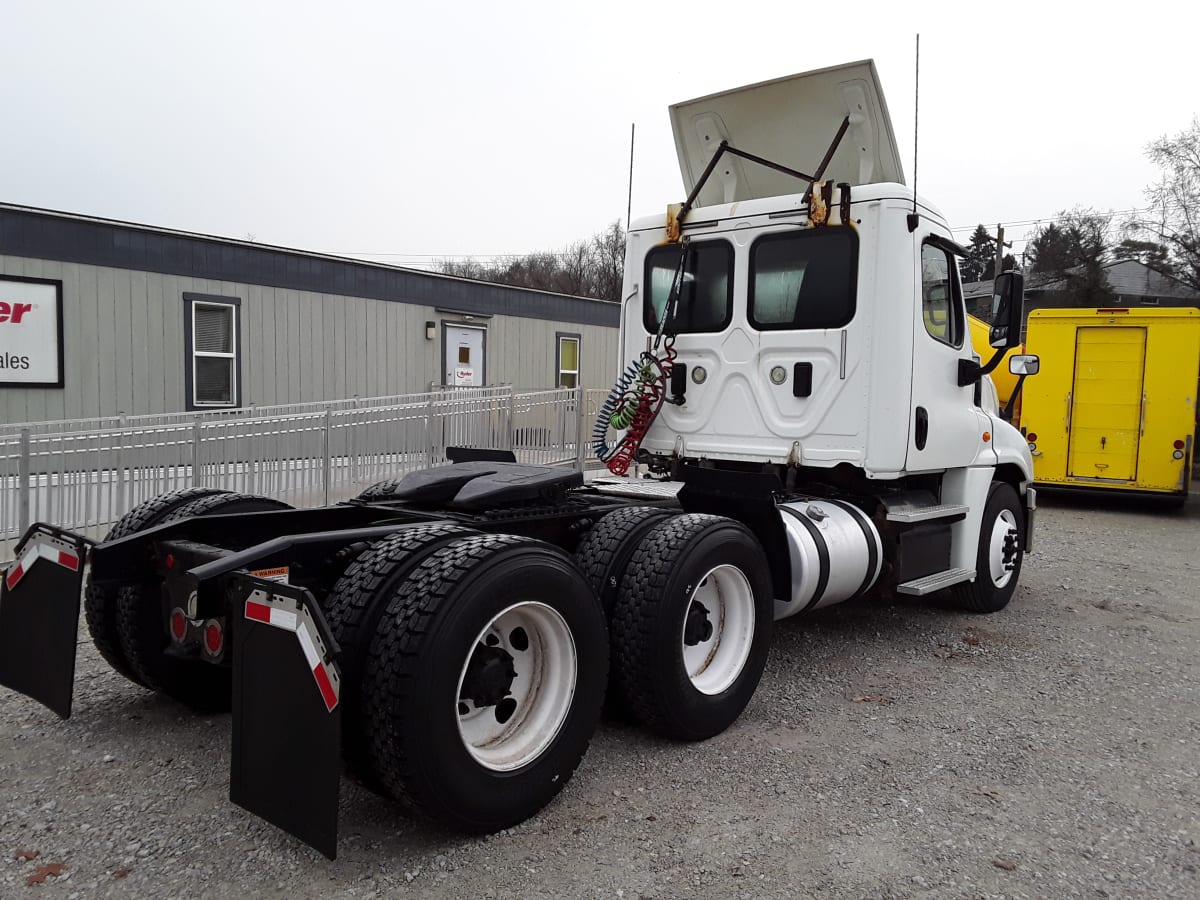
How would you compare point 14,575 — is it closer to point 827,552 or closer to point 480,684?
point 480,684

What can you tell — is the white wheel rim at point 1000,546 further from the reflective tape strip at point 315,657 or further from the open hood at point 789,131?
the reflective tape strip at point 315,657

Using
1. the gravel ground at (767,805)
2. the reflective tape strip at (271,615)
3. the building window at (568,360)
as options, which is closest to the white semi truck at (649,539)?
the reflective tape strip at (271,615)

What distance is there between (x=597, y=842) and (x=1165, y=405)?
1183cm

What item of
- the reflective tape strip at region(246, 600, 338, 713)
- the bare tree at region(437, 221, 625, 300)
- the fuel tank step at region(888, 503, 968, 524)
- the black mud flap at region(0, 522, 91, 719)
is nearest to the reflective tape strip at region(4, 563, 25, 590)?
the black mud flap at region(0, 522, 91, 719)

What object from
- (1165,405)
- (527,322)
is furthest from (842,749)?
(527,322)

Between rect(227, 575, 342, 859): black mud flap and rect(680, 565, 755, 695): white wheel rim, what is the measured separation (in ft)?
6.15

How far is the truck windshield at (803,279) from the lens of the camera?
201 inches

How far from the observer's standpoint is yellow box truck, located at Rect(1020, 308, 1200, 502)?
11758 millimetres

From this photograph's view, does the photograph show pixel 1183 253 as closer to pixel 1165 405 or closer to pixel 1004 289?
pixel 1165 405

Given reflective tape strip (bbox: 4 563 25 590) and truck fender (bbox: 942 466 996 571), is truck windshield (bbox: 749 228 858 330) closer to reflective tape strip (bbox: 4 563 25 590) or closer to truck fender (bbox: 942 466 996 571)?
truck fender (bbox: 942 466 996 571)

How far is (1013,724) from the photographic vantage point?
418 cm

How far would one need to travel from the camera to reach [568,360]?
58.3 ft

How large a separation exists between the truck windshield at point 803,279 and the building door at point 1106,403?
8.90 m

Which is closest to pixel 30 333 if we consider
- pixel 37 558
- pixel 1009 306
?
pixel 37 558
